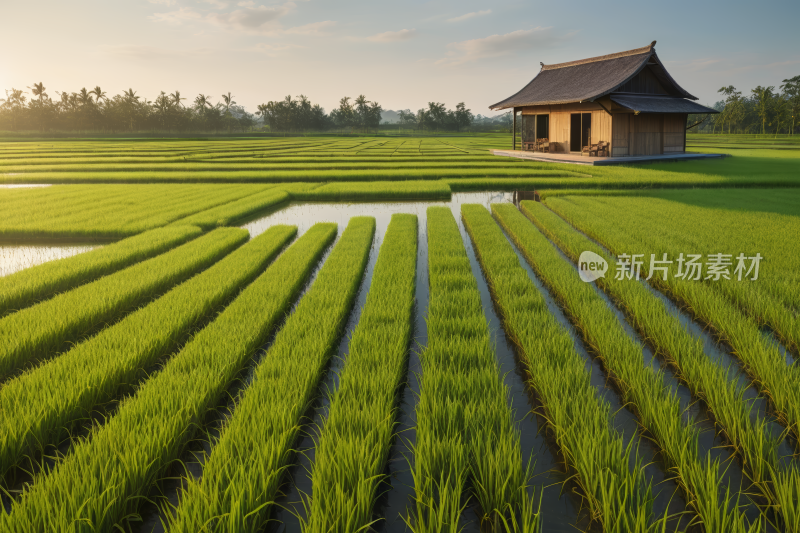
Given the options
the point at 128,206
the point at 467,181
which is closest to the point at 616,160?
the point at 467,181

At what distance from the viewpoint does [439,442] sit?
2293mm

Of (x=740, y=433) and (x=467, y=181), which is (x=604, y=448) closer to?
(x=740, y=433)

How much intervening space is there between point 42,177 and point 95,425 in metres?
19.0

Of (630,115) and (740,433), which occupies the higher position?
(630,115)

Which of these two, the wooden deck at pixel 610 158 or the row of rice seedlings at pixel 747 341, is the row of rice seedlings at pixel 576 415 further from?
the wooden deck at pixel 610 158

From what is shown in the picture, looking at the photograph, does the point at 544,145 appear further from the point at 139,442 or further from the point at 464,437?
the point at 139,442

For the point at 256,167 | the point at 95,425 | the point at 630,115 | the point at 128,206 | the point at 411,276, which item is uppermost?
the point at 630,115

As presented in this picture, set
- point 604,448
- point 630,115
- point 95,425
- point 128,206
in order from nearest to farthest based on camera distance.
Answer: point 604,448 → point 95,425 → point 128,206 → point 630,115

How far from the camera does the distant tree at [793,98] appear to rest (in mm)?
43969

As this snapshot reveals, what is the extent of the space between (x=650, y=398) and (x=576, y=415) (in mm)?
489

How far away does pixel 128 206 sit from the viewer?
11023mm

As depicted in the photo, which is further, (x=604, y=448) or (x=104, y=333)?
(x=104, y=333)

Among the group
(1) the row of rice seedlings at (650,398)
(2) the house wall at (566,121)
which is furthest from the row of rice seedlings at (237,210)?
(2) the house wall at (566,121)

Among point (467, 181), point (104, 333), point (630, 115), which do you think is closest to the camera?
point (104, 333)
